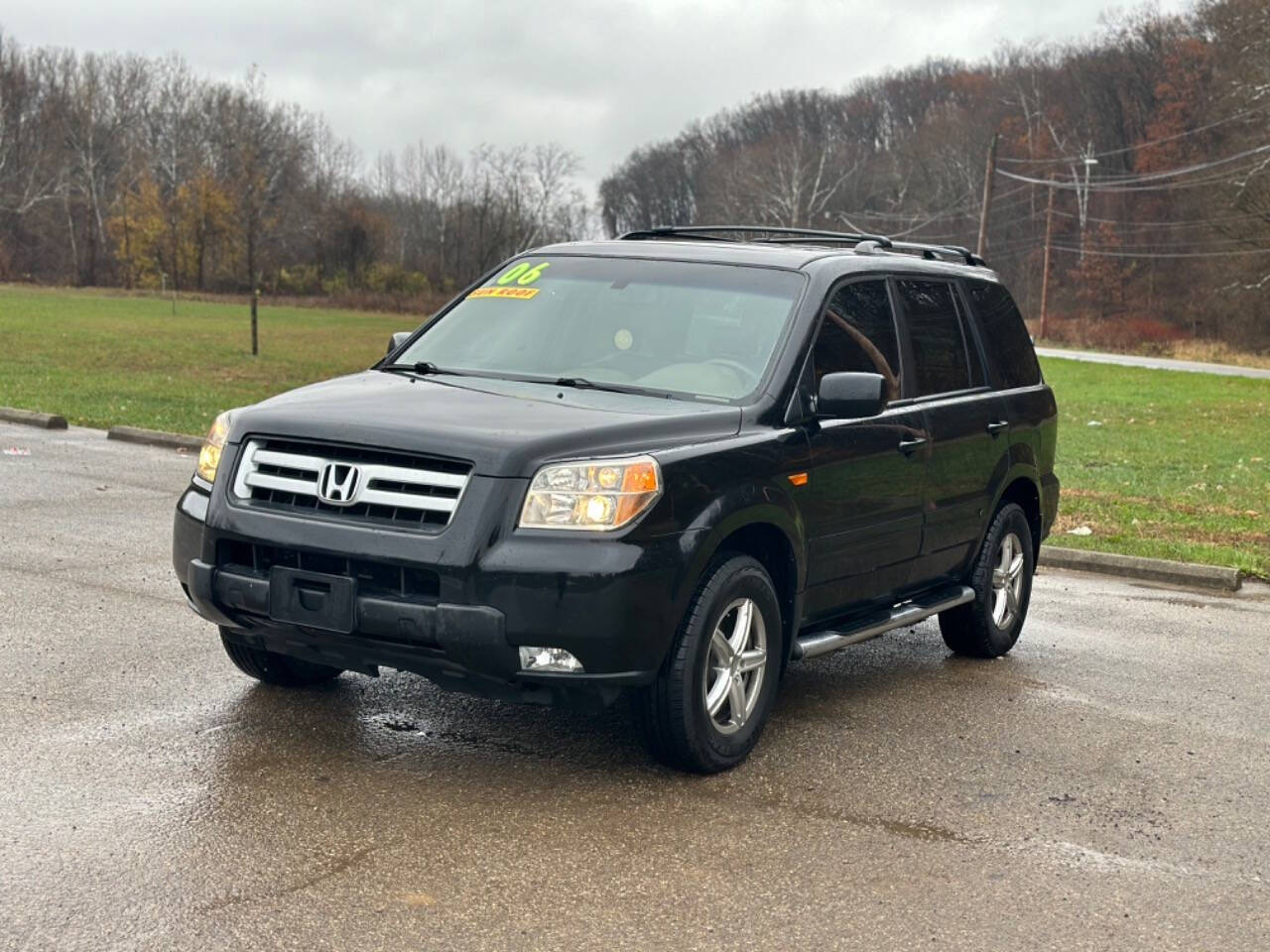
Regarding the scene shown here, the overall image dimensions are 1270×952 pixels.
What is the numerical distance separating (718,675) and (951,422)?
222 cm

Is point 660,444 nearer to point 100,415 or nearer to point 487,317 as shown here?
point 487,317

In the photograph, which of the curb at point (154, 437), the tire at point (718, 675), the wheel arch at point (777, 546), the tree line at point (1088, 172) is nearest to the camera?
the tire at point (718, 675)

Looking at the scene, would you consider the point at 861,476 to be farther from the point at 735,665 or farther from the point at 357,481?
the point at 357,481

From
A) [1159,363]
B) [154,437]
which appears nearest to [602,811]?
[154,437]

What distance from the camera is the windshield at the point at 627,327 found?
20.3 feet

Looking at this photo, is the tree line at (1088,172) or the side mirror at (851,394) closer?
the side mirror at (851,394)

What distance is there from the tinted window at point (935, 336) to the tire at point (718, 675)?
1826 mm

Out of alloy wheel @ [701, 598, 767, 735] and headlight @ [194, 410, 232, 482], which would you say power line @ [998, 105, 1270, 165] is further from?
headlight @ [194, 410, 232, 482]

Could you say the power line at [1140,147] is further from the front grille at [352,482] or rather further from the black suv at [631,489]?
the front grille at [352,482]

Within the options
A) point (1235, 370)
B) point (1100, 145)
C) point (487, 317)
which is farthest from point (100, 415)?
point (1100, 145)

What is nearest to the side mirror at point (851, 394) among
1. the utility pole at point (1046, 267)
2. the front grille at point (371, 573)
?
the front grille at point (371, 573)

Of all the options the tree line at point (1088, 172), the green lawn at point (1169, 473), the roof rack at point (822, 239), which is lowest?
the green lawn at point (1169, 473)

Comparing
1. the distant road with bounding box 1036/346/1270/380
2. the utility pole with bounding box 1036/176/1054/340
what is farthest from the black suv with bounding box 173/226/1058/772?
the utility pole with bounding box 1036/176/1054/340

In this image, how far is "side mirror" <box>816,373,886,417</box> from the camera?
5.96 meters
